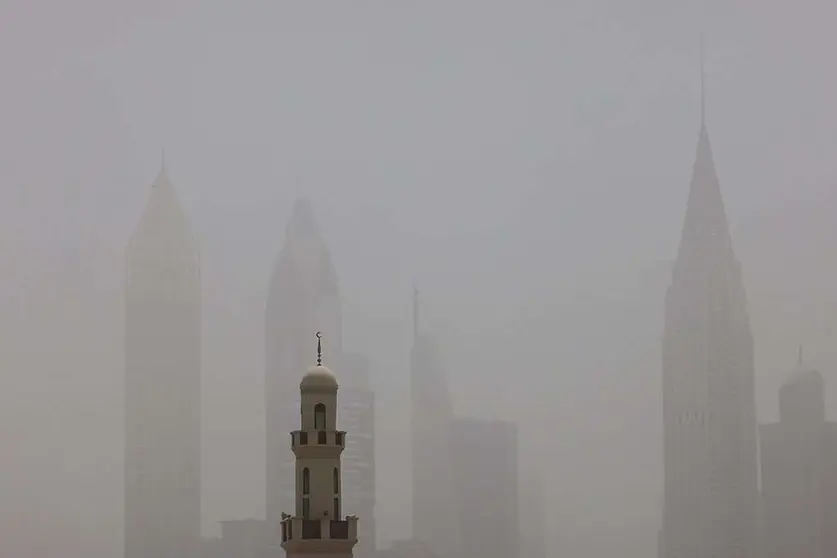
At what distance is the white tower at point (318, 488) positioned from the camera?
204ft

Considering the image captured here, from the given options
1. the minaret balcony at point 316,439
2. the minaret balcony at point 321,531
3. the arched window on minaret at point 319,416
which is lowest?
the minaret balcony at point 321,531

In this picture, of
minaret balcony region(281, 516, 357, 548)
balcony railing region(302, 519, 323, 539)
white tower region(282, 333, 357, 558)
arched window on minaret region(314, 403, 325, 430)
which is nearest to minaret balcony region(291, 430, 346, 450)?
white tower region(282, 333, 357, 558)

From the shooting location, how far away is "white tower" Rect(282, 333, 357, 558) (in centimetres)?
6219

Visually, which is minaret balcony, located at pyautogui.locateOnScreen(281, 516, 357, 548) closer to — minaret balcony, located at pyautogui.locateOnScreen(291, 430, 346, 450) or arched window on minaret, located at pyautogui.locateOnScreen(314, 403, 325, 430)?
minaret balcony, located at pyautogui.locateOnScreen(291, 430, 346, 450)

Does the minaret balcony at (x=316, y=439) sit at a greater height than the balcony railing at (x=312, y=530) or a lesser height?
greater

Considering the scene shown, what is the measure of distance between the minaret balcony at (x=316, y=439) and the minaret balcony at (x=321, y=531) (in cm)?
260

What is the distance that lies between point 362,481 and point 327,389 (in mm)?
91884

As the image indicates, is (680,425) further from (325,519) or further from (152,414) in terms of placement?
(325,519)

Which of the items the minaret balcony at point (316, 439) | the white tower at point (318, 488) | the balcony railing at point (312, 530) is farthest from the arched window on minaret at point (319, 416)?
the balcony railing at point (312, 530)

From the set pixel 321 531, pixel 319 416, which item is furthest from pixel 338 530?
pixel 319 416

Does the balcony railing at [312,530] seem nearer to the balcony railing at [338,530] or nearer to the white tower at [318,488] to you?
the white tower at [318,488]

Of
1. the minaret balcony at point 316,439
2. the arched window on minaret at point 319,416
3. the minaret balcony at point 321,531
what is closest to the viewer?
the minaret balcony at point 321,531

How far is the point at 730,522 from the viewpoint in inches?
6718

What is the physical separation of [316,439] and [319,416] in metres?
1.46
